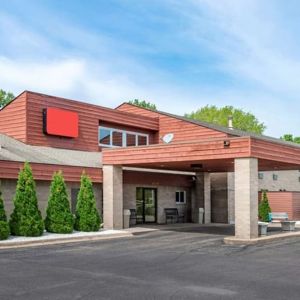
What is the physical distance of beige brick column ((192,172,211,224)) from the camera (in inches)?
1227

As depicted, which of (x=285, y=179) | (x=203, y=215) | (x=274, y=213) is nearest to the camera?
(x=203, y=215)

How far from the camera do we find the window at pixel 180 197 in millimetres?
31438

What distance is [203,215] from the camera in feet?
102

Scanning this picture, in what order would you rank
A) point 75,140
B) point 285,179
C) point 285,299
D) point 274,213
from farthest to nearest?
point 285,179, point 274,213, point 75,140, point 285,299

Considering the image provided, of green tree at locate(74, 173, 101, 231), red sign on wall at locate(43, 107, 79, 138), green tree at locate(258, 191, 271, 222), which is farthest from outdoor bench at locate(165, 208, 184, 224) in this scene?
green tree at locate(74, 173, 101, 231)

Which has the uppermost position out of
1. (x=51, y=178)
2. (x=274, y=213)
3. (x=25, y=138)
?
(x=25, y=138)

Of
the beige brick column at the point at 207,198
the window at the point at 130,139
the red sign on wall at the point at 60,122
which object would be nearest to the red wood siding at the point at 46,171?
the red sign on wall at the point at 60,122

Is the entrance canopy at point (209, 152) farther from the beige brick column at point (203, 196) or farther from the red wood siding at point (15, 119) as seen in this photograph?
the beige brick column at point (203, 196)

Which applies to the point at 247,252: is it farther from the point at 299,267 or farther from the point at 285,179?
the point at 285,179

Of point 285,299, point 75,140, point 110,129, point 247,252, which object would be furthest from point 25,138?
point 285,299

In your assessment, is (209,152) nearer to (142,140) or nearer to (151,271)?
(151,271)

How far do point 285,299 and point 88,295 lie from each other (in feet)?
11.7

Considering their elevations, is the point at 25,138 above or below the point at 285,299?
above

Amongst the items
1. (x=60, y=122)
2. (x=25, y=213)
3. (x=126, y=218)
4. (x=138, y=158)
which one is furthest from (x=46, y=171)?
(x=60, y=122)
